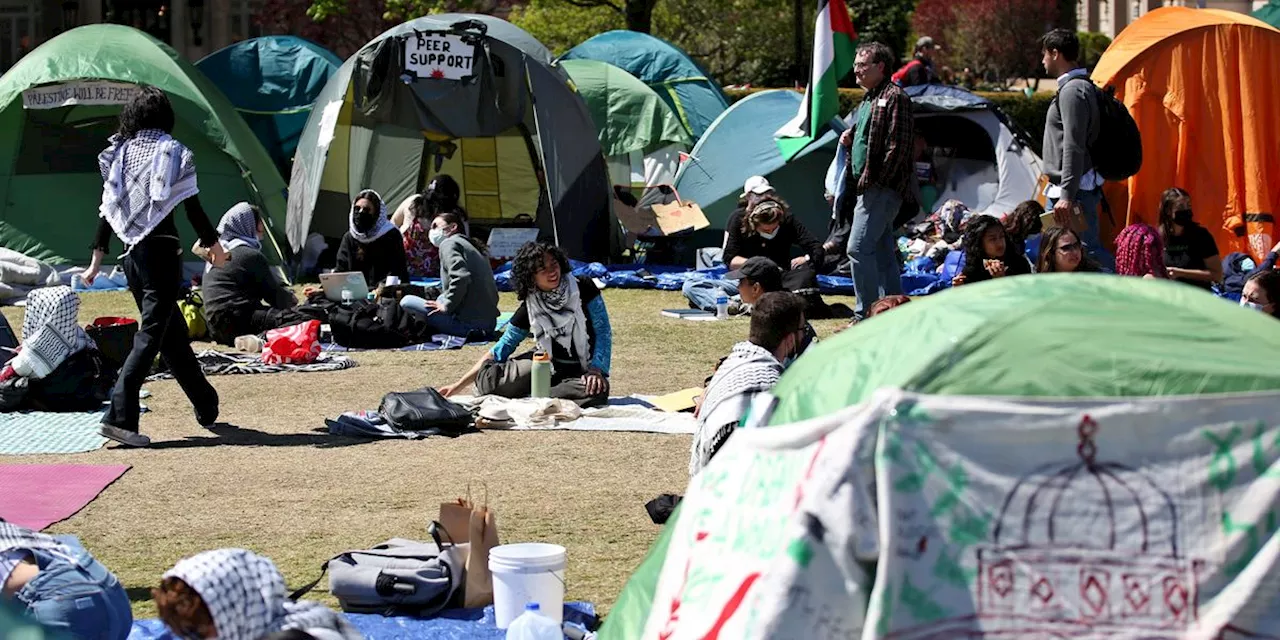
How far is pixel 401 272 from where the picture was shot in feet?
40.8

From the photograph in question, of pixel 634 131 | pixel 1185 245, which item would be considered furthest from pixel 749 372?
pixel 634 131

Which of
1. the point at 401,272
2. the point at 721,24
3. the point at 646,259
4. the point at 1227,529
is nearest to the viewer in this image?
the point at 1227,529

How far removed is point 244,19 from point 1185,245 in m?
29.0

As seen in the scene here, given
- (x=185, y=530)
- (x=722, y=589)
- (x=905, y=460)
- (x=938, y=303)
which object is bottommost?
(x=185, y=530)

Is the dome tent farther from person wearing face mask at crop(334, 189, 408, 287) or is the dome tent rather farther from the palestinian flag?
person wearing face mask at crop(334, 189, 408, 287)

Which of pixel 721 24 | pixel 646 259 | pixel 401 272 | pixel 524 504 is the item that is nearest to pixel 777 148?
pixel 646 259

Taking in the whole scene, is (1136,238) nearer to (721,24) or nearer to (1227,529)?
(1227,529)

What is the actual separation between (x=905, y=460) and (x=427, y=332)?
8.16m

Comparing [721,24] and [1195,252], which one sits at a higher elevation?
[721,24]

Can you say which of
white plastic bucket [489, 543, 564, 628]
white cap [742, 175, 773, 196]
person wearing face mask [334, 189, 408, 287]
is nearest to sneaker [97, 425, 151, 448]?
white plastic bucket [489, 543, 564, 628]

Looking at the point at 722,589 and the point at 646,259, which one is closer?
the point at 722,589

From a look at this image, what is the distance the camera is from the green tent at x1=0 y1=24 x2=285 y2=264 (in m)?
14.7

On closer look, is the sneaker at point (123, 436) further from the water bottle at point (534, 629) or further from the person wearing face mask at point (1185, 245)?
the person wearing face mask at point (1185, 245)

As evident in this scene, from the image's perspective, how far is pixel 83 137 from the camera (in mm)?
15211
